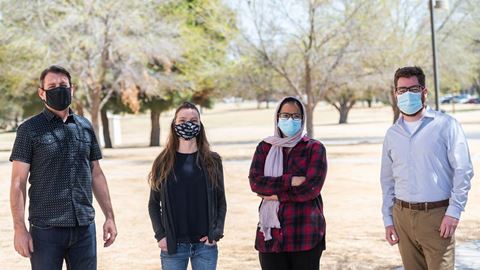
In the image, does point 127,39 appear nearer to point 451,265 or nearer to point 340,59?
point 340,59

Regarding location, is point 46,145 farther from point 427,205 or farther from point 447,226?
point 447,226

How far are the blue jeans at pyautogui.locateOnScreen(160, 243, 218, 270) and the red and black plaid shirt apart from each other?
35 centimetres

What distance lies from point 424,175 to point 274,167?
95cm

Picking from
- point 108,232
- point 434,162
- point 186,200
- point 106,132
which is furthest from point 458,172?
point 106,132

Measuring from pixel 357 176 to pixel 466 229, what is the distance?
8.38 m

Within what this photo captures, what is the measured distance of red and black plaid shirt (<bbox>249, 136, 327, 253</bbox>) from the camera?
14.7ft

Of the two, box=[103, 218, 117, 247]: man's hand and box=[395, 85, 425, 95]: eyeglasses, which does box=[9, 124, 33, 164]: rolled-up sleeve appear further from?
box=[395, 85, 425, 95]: eyeglasses

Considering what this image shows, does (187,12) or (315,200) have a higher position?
(187,12)

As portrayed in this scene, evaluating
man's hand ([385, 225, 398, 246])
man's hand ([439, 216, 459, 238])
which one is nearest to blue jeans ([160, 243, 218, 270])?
man's hand ([385, 225, 398, 246])

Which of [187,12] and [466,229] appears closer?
[466,229]

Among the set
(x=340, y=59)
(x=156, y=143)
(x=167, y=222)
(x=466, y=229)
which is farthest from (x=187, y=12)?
(x=167, y=222)

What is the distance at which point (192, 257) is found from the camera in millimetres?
4676

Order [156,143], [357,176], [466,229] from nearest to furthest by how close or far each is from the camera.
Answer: [466,229], [357,176], [156,143]

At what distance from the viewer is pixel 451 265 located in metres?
4.60
